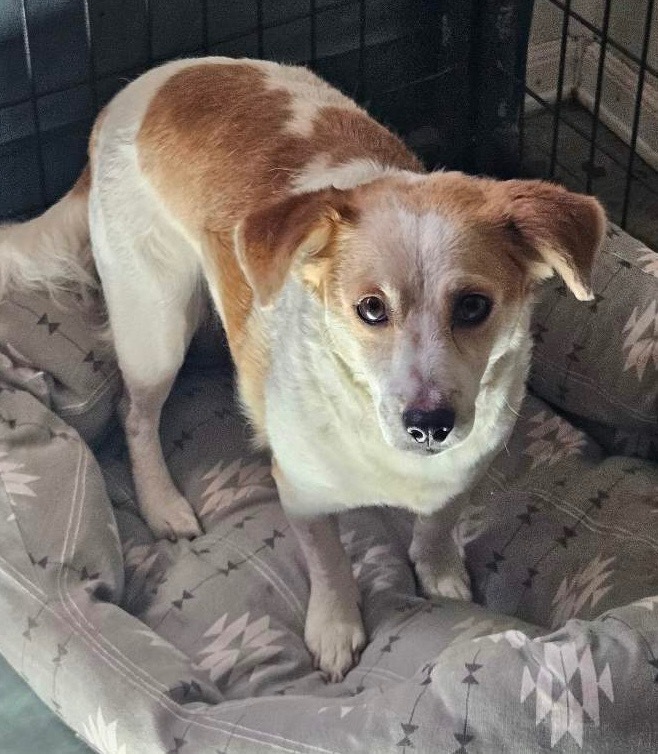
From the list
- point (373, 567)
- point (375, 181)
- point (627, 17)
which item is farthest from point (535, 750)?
point (627, 17)

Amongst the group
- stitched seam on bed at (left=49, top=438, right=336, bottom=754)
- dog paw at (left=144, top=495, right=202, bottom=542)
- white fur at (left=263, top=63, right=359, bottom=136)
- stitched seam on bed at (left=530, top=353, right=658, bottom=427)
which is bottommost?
dog paw at (left=144, top=495, right=202, bottom=542)

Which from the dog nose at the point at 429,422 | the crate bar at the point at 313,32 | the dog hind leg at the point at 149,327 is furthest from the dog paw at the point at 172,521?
the crate bar at the point at 313,32

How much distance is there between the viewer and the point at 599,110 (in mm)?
2799

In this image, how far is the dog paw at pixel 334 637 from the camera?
179 cm

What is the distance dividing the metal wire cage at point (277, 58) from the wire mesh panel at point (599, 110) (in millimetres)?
248

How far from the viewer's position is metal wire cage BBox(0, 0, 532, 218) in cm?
222

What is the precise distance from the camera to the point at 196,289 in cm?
201

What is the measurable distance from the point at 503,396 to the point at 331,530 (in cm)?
42

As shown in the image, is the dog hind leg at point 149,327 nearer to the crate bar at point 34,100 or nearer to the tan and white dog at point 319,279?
the tan and white dog at point 319,279

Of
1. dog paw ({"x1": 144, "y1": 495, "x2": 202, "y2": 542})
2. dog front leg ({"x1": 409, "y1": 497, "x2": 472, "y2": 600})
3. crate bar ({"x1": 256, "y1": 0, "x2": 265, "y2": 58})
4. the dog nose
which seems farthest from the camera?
crate bar ({"x1": 256, "y1": 0, "x2": 265, "y2": 58})

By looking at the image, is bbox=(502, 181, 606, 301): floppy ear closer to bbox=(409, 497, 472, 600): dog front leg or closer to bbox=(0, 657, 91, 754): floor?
bbox=(409, 497, 472, 600): dog front leg

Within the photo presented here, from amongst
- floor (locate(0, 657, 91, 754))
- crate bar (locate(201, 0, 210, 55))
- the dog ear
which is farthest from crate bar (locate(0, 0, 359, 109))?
floor (locate(0, 657, 91, 754))

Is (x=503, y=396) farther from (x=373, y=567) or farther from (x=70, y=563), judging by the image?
(x=70, y=563)

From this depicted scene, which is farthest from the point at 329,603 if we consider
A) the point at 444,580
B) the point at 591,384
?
the point at 591,384
